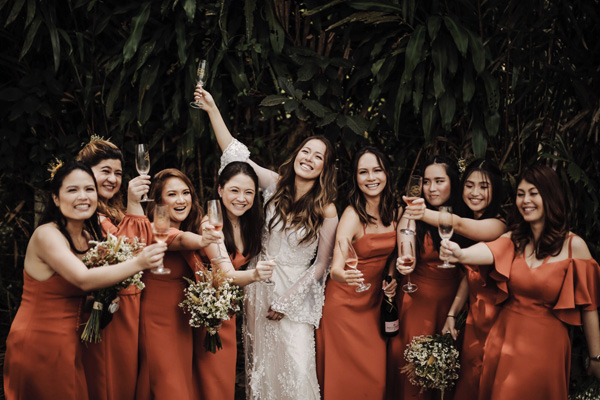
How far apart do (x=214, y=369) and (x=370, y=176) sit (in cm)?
164

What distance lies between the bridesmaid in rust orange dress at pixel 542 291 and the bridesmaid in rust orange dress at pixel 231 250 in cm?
141

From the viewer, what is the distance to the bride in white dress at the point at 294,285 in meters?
3.79

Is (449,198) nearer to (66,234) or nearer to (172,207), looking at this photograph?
(172,207)

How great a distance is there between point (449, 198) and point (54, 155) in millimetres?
3874

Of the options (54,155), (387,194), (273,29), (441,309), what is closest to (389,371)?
(441,309)

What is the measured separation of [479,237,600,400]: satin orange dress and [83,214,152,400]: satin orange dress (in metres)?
2.19

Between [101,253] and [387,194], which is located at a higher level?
[387,194]

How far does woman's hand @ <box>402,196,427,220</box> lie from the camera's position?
328cm

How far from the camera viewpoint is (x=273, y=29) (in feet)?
15.8

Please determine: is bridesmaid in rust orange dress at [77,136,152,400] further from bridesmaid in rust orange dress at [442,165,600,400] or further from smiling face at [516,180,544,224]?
smiling face at [516,180,544,224]

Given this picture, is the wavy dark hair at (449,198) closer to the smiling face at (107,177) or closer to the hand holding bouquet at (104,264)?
the hand holding bouquet at (104,264)

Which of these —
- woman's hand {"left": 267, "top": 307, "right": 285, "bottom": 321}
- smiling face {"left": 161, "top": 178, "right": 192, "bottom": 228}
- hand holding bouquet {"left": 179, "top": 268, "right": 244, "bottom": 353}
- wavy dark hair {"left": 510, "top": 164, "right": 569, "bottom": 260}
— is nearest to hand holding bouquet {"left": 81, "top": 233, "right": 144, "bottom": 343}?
hand holding bouquet {"left": 179, "top": 268, "right": 244, "bottom": 353}

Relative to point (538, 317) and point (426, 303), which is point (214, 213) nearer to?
point (426, 303)

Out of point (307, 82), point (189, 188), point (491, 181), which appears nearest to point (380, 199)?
point (491, 181)
